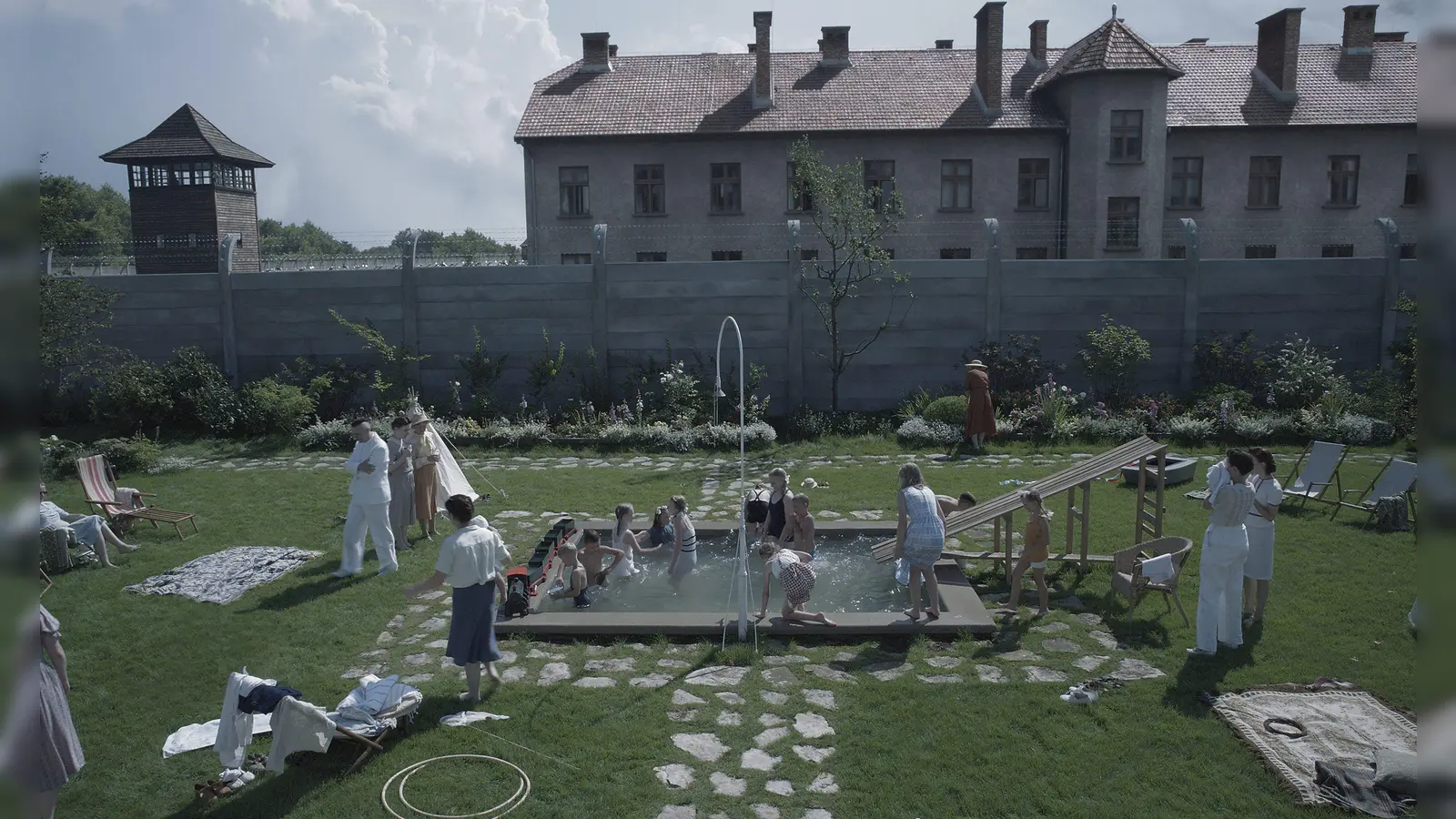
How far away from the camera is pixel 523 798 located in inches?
253

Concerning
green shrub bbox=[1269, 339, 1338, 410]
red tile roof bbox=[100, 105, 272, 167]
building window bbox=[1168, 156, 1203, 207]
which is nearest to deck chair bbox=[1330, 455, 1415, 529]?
green shrub bbox=[1269, 339, 1338, 410]

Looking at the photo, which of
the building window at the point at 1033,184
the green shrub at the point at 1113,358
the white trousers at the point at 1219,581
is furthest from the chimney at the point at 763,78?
the white trousers at the point at 1219,581

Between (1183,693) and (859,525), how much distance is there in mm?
5182

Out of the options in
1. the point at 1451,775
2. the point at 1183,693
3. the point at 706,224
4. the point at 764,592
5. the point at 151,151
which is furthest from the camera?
the point at 151,151

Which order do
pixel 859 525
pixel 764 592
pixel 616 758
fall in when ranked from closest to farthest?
pixel 616 758, pixel 764 592, pixel 859 525

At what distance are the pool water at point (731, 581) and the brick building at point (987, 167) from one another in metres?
19.2

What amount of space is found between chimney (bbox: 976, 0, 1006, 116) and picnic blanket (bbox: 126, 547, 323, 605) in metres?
25.2

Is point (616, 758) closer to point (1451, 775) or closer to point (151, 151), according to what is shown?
point (1451, 775)

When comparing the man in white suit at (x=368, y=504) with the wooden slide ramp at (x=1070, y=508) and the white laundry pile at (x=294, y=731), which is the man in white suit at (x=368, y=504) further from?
the wooden slide ramp at (x=1070, y=508)

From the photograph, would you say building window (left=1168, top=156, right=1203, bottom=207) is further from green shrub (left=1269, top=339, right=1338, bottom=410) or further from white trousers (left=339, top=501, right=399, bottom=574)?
white trousers (left=339, top=501, right=399, bottom=574)

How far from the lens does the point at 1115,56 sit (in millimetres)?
28500

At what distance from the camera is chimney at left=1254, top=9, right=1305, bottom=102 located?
3072cm

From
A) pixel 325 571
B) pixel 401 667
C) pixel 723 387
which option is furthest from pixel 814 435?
pixel 401 667

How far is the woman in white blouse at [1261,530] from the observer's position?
8922 millimetres
